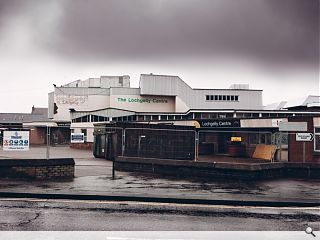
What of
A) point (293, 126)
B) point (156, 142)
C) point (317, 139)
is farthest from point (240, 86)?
point (293, 126)

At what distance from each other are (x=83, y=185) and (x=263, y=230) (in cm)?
660

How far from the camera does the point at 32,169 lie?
43.7 feet

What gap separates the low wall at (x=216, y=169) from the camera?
15578 mm

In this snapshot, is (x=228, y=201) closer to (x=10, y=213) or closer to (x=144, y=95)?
(x=10, y=213)

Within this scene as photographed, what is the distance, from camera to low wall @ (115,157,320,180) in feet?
51.1

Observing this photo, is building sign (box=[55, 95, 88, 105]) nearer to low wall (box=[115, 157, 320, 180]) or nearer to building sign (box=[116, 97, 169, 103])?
building sign (box=[116, 97, 169, 103])

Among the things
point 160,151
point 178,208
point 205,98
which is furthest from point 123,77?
point 178,208

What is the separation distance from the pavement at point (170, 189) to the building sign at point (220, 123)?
10.9 meters

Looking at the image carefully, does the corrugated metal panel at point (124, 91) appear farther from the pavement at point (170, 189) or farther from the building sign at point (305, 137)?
the pavement at point (170, 189)

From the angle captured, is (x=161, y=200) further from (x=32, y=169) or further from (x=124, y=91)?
(x=124, y=91)

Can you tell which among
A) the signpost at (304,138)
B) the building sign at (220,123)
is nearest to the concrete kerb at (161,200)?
the signpost at (304,138)

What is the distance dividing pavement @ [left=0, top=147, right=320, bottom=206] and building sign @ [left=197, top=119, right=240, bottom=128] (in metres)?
10.9

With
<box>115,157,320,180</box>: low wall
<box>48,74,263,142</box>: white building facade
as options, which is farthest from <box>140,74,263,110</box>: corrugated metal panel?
<box>115,157,320,180</box>: low wall

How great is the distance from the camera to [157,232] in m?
7.05
